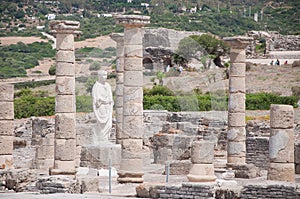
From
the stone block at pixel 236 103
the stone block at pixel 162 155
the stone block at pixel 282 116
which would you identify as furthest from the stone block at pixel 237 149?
the stone block at pixel 282 116

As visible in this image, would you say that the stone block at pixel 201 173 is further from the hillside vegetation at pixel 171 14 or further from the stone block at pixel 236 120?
the hillside vegetation at pixel 171 14

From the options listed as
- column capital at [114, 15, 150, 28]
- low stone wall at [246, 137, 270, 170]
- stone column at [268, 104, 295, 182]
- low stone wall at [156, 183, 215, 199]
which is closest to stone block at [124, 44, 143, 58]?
column capital at [114, 15, 150, 28]

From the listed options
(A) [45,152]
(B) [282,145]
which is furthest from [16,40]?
(B) [282,145]

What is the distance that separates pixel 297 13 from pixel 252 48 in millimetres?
30651

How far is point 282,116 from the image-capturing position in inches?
824

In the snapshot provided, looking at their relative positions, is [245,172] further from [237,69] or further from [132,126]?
[132,126]

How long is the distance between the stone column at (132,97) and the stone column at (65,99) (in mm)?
1239

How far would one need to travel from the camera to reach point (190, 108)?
2892cm

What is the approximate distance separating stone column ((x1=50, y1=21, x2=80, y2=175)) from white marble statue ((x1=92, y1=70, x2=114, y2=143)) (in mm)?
2846

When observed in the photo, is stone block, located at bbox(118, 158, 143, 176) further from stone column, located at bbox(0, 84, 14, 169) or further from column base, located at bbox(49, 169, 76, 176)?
stone column, located at bbox(0, 84, 14, 169)

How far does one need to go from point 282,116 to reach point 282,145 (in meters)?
0.63

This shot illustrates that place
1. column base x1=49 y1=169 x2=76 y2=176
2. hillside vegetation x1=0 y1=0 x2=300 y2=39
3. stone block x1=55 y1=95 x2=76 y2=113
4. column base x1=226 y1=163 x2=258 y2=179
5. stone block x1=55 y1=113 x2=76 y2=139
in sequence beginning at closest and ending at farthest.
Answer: column base x1=49 y1=169 x2=76 y2=176 < stone block x1=55 y1=113 x2=76 y2=139 < stone block x1=55 y1=95 x2=76 y2=113 < column base x1=226 y1=163 x2=258 y2=179 < hillside vegetation x1=0 y1=0 x2=300 y2=39

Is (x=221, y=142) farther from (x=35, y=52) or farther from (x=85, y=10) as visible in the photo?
(x=85, y=10)

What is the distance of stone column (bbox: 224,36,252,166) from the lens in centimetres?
2705
